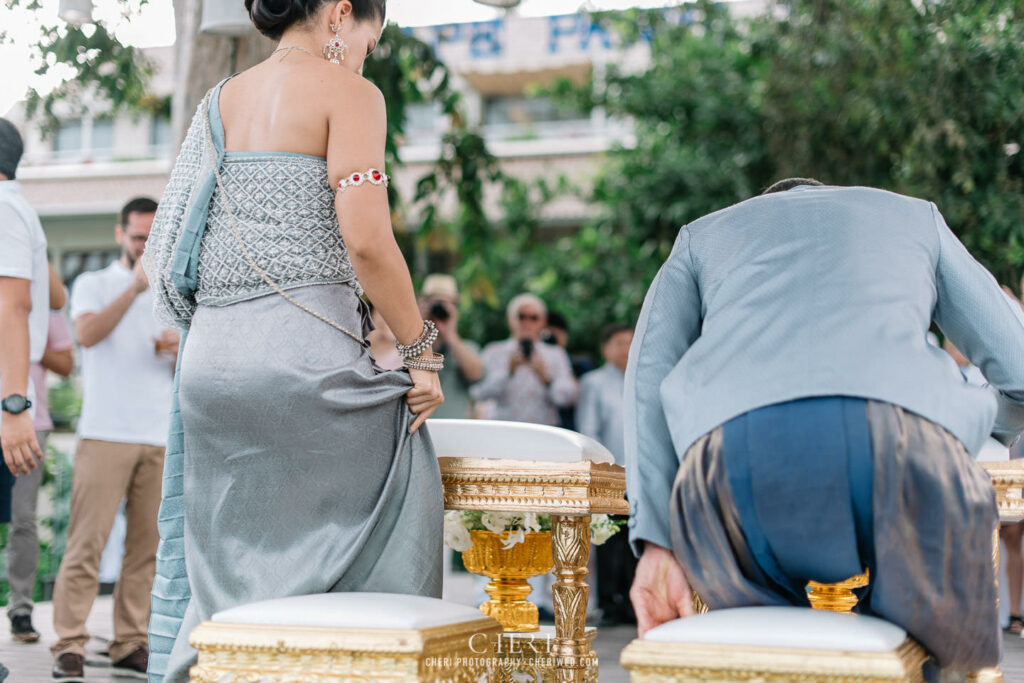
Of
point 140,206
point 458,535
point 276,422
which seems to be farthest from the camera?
point 140,206

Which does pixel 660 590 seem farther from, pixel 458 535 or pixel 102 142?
pixel 102 142

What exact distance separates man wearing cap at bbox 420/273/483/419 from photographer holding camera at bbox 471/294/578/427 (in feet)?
0.44

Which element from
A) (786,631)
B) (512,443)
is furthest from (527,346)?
(786,631)

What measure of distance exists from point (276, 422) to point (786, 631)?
1237 millimetres

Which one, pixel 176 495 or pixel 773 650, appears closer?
pixel 773 650

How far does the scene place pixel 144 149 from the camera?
24672 millimetres

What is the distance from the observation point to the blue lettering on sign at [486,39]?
1409cm

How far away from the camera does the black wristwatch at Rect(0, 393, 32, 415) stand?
3.86 metres

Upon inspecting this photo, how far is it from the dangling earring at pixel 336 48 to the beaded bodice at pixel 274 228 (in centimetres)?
29

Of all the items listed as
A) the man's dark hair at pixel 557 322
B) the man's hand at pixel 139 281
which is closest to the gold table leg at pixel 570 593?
the man's hand at pixel 139 281

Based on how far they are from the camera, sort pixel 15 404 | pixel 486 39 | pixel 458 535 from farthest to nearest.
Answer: pixel 486 39, pixel 15 404, pixel 458 535

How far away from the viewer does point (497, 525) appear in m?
3.65

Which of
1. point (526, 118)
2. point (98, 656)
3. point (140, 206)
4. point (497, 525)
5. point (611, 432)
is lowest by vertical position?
point (98, 656)

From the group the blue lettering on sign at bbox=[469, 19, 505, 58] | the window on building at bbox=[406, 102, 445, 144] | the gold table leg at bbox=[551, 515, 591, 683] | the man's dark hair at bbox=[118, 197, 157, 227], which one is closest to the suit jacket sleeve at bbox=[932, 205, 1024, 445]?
the gold table leg at bbox=[551, 515, 591, 683]
